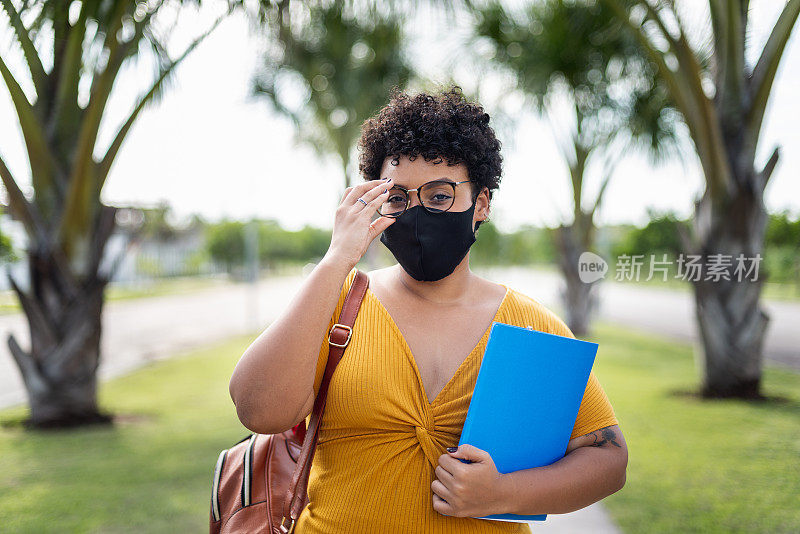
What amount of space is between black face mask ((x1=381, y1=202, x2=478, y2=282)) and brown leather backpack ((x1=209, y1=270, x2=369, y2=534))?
13 centimetres

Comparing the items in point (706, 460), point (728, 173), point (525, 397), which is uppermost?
point (728, 173)

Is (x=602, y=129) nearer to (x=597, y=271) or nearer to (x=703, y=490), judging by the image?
(x=597, y=271)

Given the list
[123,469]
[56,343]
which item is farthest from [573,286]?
[123,469]

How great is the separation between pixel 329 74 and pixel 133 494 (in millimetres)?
10590

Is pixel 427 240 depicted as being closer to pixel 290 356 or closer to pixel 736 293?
pixel 290 356

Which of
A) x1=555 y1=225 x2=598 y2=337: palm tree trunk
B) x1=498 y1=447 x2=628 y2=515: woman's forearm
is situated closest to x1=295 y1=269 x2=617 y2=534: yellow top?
x1=498 y1=447 x2=628 y2=515: woman's forearm

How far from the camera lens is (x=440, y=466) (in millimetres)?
1381

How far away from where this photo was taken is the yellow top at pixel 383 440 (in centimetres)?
140

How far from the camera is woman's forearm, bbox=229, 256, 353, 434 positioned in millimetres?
1341

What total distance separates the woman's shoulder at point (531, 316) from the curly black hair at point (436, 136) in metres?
0.31

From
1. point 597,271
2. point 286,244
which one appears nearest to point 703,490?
point 597,271

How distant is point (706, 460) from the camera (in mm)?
4328

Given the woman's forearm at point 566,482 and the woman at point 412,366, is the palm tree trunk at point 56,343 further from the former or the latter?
the woman's forearm at point 566,482

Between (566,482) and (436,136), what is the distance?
88 cm
